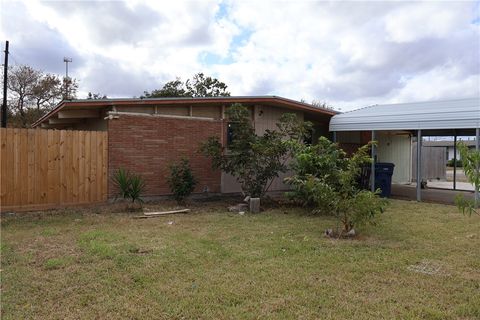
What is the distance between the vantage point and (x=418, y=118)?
432 inches

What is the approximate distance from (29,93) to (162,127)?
76.6 feet

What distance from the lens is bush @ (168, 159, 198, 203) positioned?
31.7 ft

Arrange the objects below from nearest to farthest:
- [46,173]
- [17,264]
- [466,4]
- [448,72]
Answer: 1. [17,264]
2. [46,173]
3. [466,4]
4. [448,72]

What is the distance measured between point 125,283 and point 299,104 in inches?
371

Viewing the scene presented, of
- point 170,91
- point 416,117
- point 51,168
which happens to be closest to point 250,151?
point 51,168

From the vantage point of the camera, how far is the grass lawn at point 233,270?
11.7 ft

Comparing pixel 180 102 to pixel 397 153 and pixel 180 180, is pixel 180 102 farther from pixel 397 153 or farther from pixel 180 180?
pixel 397 153

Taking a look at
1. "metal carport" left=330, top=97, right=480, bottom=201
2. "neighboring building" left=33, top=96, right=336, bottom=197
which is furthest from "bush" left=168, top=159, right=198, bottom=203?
"metal carport" left=330, top=97, right=480, bottom=201

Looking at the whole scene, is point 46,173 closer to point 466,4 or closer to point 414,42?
point 466,4

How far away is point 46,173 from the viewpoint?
862 cm

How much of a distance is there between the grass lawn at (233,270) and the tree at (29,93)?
23.3 m

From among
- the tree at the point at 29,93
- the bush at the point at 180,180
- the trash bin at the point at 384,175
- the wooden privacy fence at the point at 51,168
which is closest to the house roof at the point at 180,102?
the wooden privacy fence at the point at 51,168

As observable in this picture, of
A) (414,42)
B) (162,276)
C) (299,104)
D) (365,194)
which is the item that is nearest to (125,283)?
(162,276)

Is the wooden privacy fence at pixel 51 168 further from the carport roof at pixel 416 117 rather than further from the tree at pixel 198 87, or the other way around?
the tree at pixel 198 87
